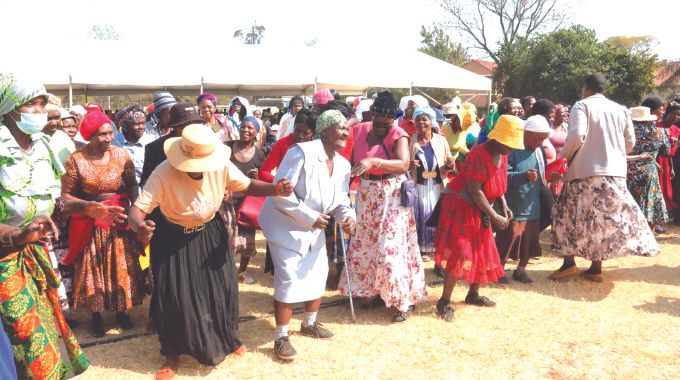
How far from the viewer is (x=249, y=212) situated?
18.8ft

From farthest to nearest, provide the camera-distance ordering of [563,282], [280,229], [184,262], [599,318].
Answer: [563,282]
[599,318]
[280,229]
[184,262]

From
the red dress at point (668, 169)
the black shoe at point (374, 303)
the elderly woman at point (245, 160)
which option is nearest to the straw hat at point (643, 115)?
the red dress at point (668, 169)

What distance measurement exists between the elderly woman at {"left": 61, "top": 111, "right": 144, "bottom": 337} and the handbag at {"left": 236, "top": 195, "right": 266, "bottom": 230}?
52.0 inches

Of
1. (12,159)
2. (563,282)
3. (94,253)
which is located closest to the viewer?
(12,159)

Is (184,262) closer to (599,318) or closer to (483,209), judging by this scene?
(483,209)

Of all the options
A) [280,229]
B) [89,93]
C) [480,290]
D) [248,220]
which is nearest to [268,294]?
[248,220]

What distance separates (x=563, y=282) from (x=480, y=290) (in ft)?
3.35

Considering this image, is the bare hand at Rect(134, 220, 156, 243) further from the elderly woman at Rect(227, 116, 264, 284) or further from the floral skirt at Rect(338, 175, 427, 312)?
the elderly woman at Rect(227, 116, 264, 284)

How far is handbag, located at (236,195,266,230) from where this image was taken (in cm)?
573

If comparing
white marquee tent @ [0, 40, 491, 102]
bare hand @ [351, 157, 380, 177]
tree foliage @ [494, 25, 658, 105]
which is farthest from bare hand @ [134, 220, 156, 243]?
tree foliage @ [494, 25, 658, 105]

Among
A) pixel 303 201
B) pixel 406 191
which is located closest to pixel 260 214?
pixel 303 201

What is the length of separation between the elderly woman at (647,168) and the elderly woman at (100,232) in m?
6.32

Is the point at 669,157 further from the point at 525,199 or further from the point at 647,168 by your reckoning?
the point at 525,199

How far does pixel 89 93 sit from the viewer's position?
60.3 ft
